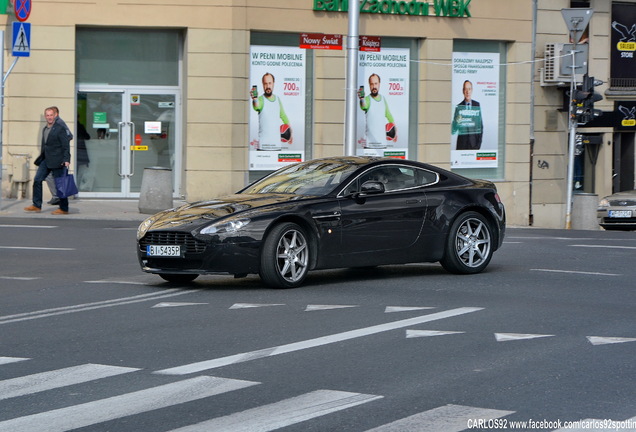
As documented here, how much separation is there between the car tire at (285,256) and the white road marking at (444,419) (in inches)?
217

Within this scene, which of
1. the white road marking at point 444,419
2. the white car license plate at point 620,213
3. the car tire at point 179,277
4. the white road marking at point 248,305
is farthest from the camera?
the white car license plate at point 620,213

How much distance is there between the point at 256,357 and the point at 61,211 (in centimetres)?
1571

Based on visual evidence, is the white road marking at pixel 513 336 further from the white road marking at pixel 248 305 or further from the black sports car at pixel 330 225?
the black sports car at pixel 330 225

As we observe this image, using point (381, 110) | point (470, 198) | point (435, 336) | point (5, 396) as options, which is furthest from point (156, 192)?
point (5, 396)

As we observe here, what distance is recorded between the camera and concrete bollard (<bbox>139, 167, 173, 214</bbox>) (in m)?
23.7

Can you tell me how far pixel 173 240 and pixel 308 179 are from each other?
6.30 feet

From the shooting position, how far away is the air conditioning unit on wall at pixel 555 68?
31.1m

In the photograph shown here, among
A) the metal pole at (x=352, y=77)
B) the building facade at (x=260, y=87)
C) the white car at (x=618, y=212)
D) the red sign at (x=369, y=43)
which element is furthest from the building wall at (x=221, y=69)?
the white car at (x=618, y=212)

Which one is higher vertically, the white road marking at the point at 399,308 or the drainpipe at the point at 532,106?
the drainpipe at the point at 532,106

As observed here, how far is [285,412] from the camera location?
21.8 feet

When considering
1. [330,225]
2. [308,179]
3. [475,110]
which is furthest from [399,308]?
[475,110]

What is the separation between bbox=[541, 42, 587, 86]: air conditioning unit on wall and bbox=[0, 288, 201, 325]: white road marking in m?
20.7

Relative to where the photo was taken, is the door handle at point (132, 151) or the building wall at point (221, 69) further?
the door handle at point (132, 151)

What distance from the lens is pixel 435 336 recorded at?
30.5 ft
